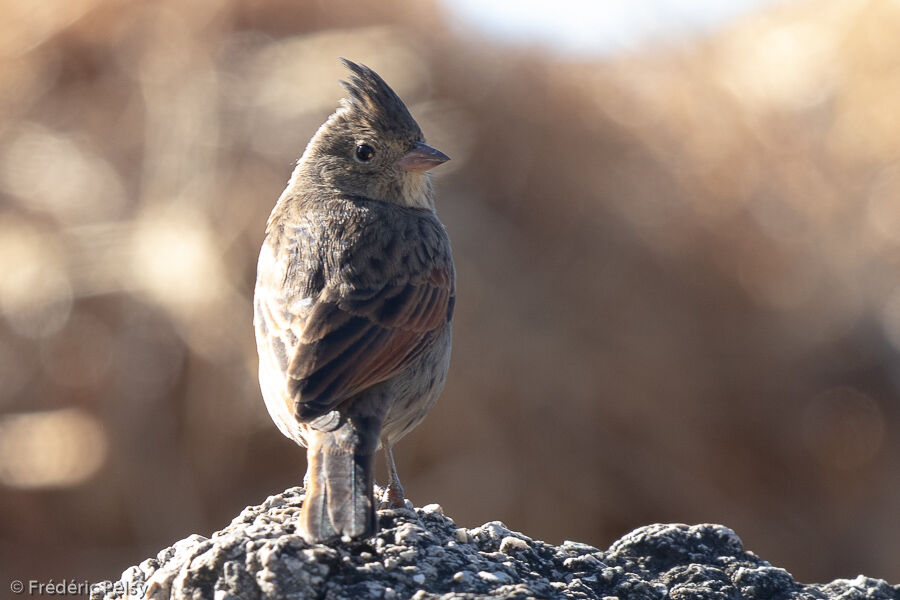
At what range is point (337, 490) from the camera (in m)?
3.06

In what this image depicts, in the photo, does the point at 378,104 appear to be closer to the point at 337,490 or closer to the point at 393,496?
the point at 393,496

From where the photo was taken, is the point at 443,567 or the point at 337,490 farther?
the point at 337,490

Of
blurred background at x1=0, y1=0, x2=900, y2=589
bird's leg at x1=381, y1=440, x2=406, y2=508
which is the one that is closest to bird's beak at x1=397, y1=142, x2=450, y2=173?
bird's leg at x1=381, y1=440, x2=406, y2=508

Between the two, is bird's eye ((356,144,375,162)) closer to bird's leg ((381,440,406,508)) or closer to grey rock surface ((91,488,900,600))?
bird's leg ((381,440,406,508))

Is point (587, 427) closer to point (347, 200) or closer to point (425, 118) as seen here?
point (425, 118)

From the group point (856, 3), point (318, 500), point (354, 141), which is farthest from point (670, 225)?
point (318, 500)

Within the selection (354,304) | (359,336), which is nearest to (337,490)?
(359,336)

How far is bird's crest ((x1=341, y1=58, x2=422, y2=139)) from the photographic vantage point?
15.6 ft

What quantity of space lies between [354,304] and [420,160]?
1.05 metres

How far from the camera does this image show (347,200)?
15.1ft

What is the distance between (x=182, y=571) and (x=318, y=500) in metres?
0.38

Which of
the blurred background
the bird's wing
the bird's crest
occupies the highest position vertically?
the blurred background

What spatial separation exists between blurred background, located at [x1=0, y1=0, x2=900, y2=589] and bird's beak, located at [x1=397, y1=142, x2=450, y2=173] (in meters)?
4.22

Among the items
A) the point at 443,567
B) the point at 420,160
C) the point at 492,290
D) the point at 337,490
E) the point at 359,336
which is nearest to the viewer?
the point at 443,567
